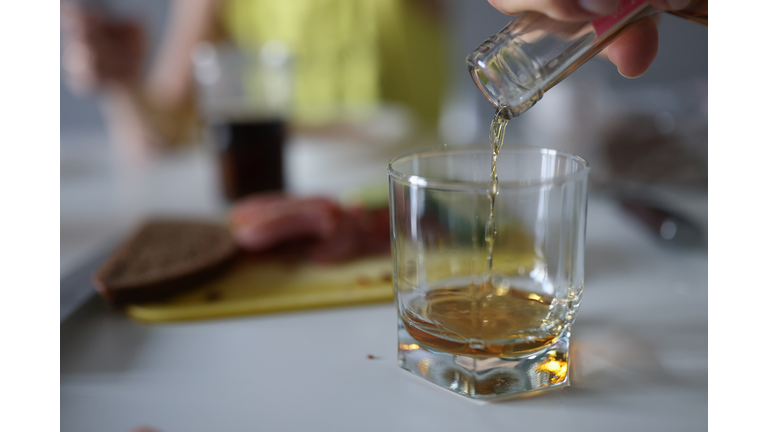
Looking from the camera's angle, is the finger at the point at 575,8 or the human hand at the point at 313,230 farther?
the human hand at the point at 313,230

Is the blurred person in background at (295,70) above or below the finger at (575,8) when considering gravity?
above

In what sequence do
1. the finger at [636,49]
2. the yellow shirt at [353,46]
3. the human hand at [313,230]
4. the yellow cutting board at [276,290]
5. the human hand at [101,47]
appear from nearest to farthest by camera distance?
the finger at [636,49] → the yellow cutting board at [276,290] → the human hand at [313,230] → the human hand at [101,47] → the yellow shirt at [353,46]

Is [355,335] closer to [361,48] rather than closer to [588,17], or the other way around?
[588,17]

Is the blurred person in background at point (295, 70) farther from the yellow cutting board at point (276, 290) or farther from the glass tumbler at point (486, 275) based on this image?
the glass tumbler at point (486, 275)

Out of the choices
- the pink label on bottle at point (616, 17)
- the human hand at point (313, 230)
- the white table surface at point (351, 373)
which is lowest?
the white table surface at point (351, 373)

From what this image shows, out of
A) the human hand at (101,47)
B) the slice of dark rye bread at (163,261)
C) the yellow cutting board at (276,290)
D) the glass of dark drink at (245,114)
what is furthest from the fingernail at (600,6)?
the human hand at (101,47)

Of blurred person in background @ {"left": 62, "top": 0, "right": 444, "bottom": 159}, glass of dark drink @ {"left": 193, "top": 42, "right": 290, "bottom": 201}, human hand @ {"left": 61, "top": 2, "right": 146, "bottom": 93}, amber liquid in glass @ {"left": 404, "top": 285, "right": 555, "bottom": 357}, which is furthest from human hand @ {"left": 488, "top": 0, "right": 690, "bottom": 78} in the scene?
human hand @ {"left": 61, "top": 2, "right": 146, "bottom": 93}

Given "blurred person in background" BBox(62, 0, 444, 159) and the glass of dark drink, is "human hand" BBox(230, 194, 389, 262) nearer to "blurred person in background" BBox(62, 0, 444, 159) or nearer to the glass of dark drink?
the glass of dark drink
